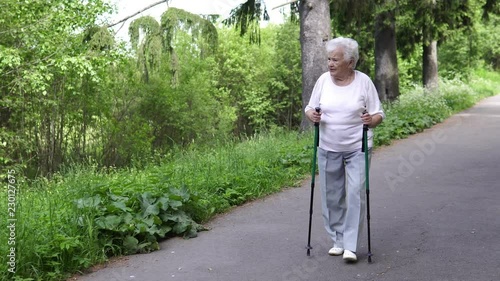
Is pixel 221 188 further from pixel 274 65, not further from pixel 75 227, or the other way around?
pixel 274 65

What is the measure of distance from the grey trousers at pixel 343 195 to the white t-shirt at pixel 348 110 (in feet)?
0.37

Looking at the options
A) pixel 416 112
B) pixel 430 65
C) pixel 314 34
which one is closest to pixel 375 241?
pixel 314 34

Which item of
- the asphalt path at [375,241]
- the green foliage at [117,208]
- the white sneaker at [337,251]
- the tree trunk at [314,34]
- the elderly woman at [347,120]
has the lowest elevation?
the asphalt path at [375,241]

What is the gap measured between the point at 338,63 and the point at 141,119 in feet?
93.7

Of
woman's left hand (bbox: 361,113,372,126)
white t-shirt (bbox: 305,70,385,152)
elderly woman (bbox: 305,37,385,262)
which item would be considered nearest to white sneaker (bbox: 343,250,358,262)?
→ elderly woman (bbox: 305,37,385,262)

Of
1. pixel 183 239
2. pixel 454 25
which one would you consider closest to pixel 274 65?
pixel 454 25

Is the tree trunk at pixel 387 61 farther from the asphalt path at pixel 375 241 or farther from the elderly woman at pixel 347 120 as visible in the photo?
the elderly woman at pixel 347 120

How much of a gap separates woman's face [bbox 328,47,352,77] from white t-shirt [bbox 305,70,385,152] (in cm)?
12

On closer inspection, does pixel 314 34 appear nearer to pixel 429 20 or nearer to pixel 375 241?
pixel 375 241

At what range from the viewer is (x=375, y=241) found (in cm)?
614

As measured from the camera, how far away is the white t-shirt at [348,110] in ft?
17.9

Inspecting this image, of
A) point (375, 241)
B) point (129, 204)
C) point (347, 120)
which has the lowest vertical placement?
point (375, 241)

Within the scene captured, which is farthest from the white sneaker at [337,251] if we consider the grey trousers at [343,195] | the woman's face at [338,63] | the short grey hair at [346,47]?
the short grey hair at [346,47]

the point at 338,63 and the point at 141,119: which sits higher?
the point at 338,63
